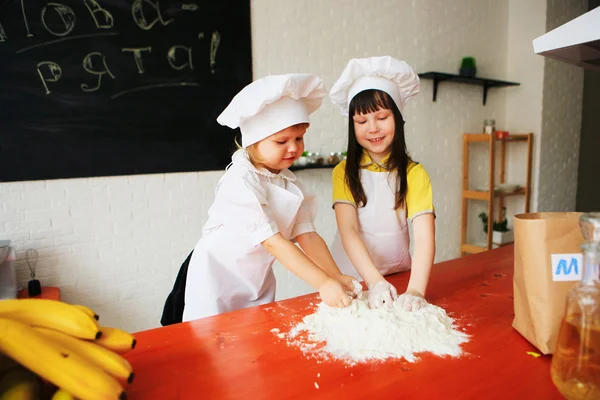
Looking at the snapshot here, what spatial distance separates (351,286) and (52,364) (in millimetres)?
767

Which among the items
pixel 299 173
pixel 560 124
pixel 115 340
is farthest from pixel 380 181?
pixel 560 124

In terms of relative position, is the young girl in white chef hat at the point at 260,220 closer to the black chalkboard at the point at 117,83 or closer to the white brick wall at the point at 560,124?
the black chalkboard at the point at 117,83

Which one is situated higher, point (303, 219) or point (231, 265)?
point (303, 219)

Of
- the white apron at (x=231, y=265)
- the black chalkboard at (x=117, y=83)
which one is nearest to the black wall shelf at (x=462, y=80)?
the black chalkboard at (x=117, y=83)

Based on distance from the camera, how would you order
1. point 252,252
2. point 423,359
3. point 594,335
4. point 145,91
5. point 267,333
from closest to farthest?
point 594,335 < point 423,359 < point 267,333 < point 252,252 < point 145,91

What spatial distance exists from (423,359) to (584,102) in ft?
16.1

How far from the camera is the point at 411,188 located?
1.41 m

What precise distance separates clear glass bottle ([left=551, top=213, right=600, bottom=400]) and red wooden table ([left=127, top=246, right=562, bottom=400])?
0.24 ft

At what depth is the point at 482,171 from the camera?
4.06 metres

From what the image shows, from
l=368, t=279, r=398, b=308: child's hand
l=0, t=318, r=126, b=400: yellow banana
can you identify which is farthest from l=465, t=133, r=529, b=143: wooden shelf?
l=0, t=318, r=126, b=400: yellow banana

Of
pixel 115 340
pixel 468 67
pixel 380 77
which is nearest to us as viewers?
pixel 115 340

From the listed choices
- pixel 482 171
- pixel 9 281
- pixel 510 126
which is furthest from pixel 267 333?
pixel 510 126

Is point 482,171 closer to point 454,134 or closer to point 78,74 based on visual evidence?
point 454,134

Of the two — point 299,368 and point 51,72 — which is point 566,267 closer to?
point 299,368
